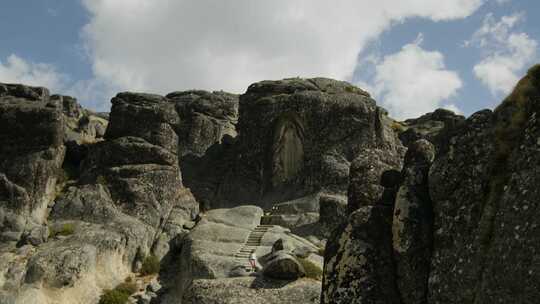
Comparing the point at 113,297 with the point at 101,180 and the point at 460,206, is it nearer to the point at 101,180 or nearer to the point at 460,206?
the point at 101,180

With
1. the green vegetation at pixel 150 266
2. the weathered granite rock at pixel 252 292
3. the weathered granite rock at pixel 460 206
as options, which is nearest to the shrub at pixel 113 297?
the green vegetation at pixel 150 266

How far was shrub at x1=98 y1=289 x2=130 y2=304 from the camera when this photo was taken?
36.3 m

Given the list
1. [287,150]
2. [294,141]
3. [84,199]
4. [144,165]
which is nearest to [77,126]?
[144,165]

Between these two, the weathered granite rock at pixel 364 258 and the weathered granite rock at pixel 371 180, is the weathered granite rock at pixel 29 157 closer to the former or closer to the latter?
the weathered granite rock at pixel 371 180

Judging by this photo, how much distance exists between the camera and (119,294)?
37125 millimetres

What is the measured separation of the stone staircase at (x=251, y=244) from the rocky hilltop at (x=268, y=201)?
0.62ft

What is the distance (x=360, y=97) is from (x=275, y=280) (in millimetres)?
30855

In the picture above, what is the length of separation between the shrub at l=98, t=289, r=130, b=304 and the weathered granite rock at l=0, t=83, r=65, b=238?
8209 mm

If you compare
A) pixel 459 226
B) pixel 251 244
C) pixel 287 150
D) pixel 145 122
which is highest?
pixel 145 122

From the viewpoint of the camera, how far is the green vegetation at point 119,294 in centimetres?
3638

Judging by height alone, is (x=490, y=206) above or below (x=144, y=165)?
below

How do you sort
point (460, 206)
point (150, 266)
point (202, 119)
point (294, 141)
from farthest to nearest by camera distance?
1. point (202, 119)
2. point (294, 141)
3. point (150, 266)
4. point (460, 206)

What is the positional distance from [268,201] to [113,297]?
735 inches

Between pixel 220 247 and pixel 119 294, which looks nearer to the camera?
pixel 119 294
